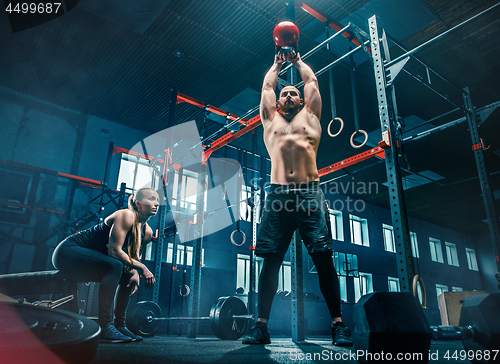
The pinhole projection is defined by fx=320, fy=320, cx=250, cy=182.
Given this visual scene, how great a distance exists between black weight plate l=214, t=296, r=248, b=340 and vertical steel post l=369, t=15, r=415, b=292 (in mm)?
1896

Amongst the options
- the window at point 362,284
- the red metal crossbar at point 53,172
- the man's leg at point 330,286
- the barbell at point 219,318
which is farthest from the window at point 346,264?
the man's leg at point 330,286

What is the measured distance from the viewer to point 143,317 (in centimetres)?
362

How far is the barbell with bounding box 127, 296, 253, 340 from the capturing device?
3250 millimetres

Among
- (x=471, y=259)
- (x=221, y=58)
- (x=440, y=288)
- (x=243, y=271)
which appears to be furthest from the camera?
(x=471, y=259)

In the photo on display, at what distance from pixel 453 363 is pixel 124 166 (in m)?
8.92

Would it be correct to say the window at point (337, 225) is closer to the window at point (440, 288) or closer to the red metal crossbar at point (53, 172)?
the window at point (440, 288)

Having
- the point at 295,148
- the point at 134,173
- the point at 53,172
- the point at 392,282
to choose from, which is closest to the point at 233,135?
the point at 295,148

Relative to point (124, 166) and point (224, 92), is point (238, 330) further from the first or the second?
point (124, 166)

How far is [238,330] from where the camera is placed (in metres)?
3.38

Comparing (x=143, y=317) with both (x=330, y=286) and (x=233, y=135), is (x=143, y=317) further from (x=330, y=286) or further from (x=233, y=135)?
(x=330, y=286)

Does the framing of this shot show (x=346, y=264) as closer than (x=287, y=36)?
No

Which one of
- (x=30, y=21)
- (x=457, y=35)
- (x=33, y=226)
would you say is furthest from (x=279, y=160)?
(x=33, y=226)

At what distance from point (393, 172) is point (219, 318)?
2186mm

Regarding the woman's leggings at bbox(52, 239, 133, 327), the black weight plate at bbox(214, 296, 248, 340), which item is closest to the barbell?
the black weight plate at bbox(214, 296, 248, 340)
